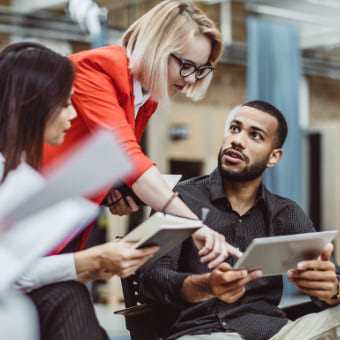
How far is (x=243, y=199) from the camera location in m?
2.38

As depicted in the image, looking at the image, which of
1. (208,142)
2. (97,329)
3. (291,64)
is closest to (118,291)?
(208,142)

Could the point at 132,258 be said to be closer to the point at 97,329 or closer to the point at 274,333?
the point at 97,329

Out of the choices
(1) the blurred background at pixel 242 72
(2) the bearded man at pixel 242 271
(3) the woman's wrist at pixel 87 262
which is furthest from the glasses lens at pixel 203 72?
(1) the blurred background at pixel 242 72

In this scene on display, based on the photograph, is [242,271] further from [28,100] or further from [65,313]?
[28,100]

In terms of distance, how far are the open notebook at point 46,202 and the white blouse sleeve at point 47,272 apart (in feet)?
Answer: 0.75

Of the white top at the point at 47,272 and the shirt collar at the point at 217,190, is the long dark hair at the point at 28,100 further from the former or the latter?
the shirt collar at the point at 217,190

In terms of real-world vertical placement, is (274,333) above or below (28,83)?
below

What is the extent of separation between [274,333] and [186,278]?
33 centimetres

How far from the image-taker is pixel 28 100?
155 centimetres

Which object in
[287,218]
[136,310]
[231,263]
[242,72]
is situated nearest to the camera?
[136,310]

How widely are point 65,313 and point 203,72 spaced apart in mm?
828

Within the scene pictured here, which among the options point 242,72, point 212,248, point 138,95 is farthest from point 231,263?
point 242,72

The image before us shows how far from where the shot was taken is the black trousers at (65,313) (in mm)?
1551

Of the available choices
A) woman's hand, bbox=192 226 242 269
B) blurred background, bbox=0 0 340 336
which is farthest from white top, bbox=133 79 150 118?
blurred background, bbox=0 0 340 336
